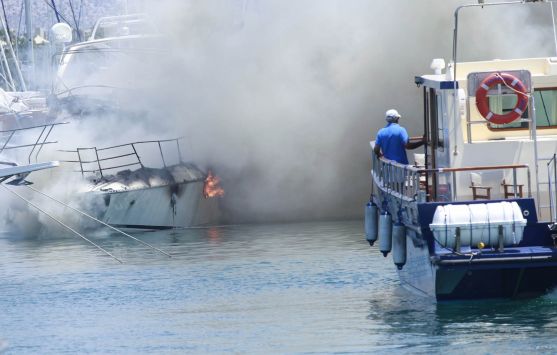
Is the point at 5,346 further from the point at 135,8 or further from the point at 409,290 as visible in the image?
the point at 135,8

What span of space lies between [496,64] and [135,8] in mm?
30114

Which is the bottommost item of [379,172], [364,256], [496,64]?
[364,256]

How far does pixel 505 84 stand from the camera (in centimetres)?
2241

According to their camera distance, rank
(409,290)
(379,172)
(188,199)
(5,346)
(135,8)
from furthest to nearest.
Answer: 1. (135,8)
2. (188,199)
3. (379,172)
4. (409,290)
5. (5,346)

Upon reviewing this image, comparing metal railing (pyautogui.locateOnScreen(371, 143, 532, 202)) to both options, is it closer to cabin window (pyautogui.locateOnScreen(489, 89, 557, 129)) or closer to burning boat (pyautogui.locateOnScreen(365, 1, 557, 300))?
burning boat (pyautogui.locateOnScreen(365, 1, 557, 300))

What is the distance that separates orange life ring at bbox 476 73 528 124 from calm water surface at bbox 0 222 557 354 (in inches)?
106

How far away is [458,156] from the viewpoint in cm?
2281

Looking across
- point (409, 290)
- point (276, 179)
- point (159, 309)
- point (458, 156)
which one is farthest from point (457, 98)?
point (276, 179)

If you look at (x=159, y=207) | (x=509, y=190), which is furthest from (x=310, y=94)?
(x=509, y=190)

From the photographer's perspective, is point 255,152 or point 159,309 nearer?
point 159,309

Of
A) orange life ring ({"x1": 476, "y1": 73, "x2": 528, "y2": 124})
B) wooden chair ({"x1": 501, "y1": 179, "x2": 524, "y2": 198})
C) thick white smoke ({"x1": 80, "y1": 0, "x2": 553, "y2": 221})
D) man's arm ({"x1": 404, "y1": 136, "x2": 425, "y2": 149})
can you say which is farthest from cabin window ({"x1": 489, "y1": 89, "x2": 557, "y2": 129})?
thick white smoke ({"x1": 80, "y1": 0, "x2": 553, "y2": 221})

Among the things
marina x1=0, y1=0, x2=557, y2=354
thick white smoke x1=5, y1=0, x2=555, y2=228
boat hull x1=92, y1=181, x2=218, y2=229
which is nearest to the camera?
marina x1=0, y1=0, x2=557, y2=354

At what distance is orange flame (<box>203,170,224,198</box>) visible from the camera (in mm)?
40031

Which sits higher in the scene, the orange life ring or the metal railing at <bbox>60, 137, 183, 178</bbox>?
the orange life ring
